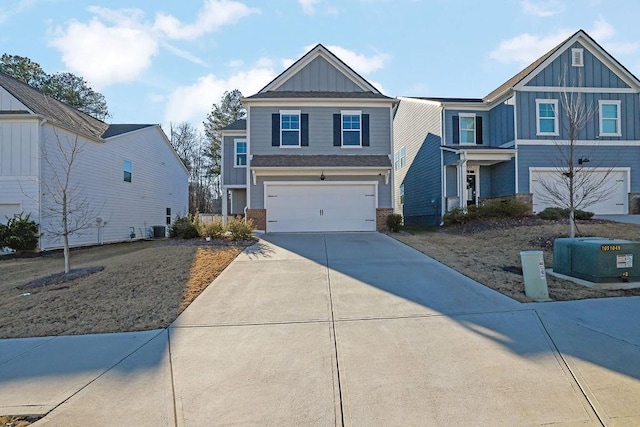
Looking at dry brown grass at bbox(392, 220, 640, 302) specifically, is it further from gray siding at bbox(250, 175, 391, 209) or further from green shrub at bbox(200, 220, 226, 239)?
green shrub at bbox(200, 220, 226, 239)

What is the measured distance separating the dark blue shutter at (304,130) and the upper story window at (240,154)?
18.2 ft

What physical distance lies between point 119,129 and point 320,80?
479 inches

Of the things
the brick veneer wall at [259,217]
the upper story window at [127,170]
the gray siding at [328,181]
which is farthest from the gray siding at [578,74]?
the upper story window at [127,170]

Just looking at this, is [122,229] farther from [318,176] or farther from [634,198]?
[634,198]

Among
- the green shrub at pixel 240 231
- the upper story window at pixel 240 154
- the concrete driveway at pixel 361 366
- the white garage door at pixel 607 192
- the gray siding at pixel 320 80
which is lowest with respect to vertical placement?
the concrete driveway at pixel 361 366

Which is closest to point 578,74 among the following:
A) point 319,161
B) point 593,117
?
point 593,117

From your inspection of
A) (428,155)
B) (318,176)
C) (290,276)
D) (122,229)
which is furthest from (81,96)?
(290,276)

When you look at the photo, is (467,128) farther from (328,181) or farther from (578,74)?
(328,181)

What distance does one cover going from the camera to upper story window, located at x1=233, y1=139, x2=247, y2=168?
68.6 ft

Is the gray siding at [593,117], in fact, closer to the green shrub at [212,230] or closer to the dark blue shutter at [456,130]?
the dark blue shutter at [456,130]

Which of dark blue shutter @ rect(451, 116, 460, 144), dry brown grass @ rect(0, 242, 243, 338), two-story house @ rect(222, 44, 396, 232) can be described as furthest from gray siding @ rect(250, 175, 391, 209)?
dark blue shutter @ rect(451, 116, 460, 144)

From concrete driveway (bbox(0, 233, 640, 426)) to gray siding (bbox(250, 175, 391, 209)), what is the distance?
9670mm

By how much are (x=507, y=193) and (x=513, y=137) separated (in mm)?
2768

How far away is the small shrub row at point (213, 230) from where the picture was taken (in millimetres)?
12461
